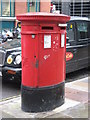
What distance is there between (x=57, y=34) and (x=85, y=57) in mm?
3720

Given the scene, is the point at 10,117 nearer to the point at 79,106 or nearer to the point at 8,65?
the point at 79,106

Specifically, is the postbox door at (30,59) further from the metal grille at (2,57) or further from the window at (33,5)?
the window at (33,5)

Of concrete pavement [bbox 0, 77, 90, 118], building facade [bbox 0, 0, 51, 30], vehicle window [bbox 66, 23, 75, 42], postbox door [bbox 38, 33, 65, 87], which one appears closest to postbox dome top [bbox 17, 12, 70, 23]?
postbox door [bbox 38, 33, 65, 87]

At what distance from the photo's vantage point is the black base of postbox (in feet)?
15.8

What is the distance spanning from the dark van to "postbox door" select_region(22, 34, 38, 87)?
9.17ft

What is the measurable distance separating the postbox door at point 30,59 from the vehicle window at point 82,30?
3490 millimetres

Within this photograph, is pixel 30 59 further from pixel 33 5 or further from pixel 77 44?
pixel 33 5

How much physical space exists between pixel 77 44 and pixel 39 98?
A: 137 inches

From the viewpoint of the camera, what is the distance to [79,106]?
5.20 metres

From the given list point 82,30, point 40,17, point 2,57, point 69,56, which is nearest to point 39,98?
point 40,17

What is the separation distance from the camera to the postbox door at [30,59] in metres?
4.65

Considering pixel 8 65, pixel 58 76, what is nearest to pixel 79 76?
pixel 8 65

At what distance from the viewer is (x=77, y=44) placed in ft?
25.7

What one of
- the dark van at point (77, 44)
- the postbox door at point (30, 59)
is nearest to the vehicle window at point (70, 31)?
the dark van at point (77, 44)
